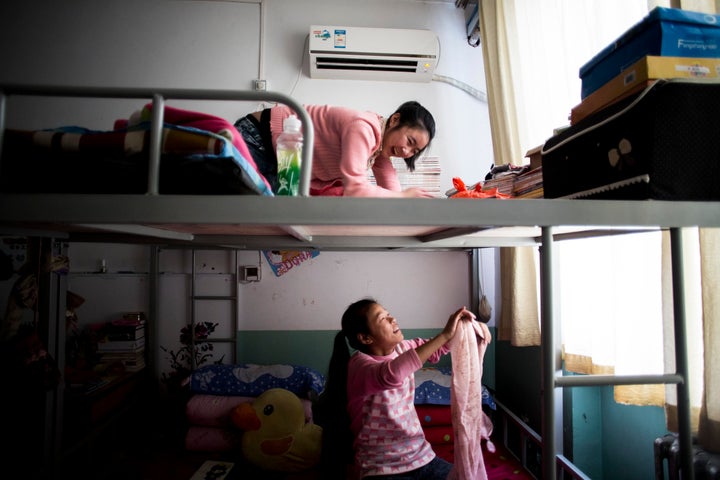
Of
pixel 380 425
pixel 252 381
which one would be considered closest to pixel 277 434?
pixel 252 381

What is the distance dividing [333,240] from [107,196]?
0.96 m

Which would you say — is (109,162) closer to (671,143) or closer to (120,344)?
(671,143)

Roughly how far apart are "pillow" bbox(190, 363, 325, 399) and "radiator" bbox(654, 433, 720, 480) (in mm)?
1612

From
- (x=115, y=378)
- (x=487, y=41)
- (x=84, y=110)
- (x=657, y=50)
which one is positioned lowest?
(x=115, y=378)

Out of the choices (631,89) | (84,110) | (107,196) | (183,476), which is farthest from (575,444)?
(84,110)

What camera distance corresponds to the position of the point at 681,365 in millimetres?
766

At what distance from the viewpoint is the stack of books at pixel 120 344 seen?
2.34 meters

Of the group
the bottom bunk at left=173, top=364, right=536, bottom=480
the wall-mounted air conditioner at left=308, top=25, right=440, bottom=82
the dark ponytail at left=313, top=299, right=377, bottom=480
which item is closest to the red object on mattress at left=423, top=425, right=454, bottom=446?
the bottom bunk at left=173, top=364, right=536, bottom=480

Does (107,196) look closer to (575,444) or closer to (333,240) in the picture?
(333,240)

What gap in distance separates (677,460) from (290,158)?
1474 mm

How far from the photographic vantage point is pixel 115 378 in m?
2.21

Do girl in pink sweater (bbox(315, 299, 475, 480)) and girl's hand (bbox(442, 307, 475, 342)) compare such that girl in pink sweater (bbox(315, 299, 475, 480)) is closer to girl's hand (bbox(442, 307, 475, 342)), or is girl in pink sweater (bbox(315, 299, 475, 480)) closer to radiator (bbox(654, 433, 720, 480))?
girl's hand (bbox(442, 307, 475, 342))

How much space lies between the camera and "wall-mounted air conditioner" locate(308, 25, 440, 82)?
243 centimetres

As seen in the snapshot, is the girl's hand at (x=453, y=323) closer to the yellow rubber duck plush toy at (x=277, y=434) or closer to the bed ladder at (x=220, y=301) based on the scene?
the yellow rubber duck plush toy at (x=277, y=434)
